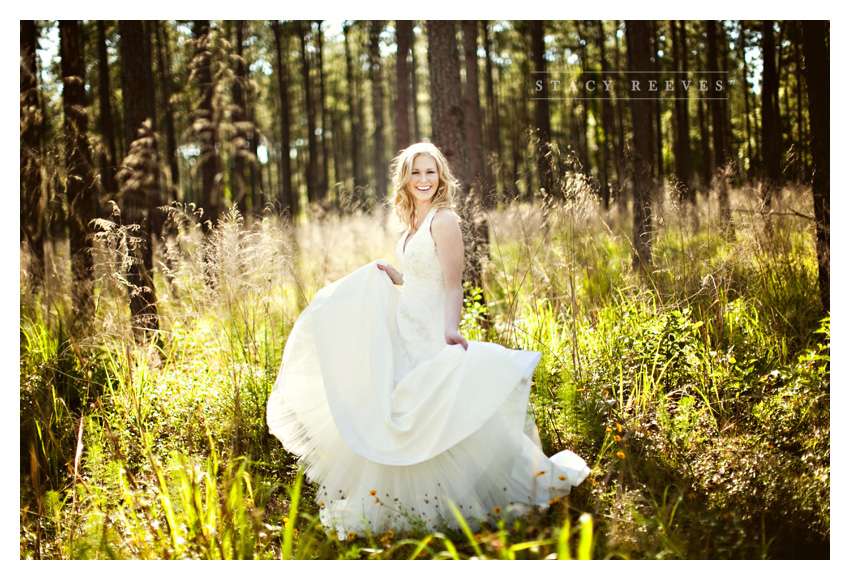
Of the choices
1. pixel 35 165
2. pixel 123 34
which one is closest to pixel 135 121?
pixel 123 34

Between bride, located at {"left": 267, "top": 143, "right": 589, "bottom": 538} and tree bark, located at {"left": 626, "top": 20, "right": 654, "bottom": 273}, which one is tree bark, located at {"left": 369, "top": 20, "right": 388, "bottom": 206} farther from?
bride, located at {"left": 267, "top": 143, "right": 589, "bottom": 538}

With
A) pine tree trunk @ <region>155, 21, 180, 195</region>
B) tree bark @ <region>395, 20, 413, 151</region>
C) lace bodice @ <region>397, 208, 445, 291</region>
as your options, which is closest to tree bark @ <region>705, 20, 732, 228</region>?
lace bodice @ <region>397, 208, 445, 291</region>

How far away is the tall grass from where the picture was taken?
2449 millimetres

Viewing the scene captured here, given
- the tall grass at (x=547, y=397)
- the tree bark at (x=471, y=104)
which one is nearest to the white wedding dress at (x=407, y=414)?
the tall grass at (x=547, y=397)

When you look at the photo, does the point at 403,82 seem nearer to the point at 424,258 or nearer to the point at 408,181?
the point at 408,181

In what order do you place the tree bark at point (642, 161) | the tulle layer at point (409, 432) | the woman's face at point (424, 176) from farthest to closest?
1. the tree bark at point (642, 161)
2. the woman's face at point (424, 176)
3. the tulle layer at point (409, 432)

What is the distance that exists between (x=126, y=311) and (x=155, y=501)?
4.39ft

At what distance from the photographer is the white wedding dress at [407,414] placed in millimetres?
2414

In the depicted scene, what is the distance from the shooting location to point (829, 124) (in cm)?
311

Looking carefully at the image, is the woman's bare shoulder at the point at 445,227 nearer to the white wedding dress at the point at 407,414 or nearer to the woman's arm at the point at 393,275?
the white wedding dress at the point at 407,414

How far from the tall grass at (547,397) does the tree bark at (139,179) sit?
16 centimetres

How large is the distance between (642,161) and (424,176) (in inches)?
114

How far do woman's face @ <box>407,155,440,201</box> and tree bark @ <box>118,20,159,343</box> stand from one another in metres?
1.68
